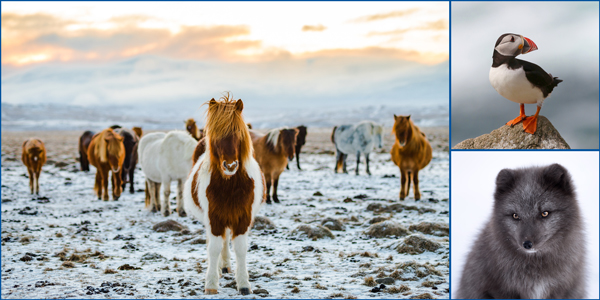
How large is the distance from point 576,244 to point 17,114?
485 ft

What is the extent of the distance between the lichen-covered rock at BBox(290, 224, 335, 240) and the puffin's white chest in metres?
4.01

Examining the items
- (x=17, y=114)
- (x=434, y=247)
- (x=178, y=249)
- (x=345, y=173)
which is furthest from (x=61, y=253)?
(x=17, y=114)

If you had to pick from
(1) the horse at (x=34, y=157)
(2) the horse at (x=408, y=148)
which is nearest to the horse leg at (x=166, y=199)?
(2) the horse at (x=408, y=148)

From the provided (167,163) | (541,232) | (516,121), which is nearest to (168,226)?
(167,163)

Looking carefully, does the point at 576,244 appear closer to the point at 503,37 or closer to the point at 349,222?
the point at 503,37

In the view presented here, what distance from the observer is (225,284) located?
477 cm

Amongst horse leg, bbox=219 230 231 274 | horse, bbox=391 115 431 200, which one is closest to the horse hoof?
horse leg, bbox=219 230 231 274

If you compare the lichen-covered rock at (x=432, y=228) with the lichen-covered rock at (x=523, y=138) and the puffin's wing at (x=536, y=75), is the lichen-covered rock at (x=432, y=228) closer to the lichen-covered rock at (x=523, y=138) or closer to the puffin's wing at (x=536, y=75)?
the lichen-covered rock at (x=523, y=138)

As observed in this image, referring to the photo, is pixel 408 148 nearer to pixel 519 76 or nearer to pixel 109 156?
pixel 519 76

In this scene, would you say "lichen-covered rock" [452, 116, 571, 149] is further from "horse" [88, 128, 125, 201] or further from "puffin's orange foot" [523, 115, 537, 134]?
"horse" [88, 128, 125, 201]

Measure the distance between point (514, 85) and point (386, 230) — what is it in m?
3.93

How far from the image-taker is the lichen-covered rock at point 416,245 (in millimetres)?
5937

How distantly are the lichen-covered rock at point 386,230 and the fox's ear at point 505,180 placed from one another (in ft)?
13.4

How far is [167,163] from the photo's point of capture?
8.64m
